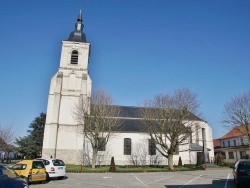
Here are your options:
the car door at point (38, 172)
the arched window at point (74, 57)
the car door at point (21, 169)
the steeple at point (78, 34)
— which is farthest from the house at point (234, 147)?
the car door at point (21, 169)

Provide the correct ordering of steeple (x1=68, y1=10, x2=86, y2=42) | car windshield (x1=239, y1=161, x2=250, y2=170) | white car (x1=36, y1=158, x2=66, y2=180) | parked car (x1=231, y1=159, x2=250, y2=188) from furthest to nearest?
steeple (x1=68, y1=10, x2=86, y2=42), white car (x1=36, y1=158, x2=66, y2=180), car windshield (x1=239, y1=161, x2=250, y2=170), parked car (x1=231, y1=159, x2=250, y2=188)

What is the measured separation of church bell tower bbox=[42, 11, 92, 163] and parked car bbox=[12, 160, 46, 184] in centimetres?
1781

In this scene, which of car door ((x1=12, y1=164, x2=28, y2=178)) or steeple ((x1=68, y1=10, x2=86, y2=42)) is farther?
steeple ((x1=68, y1=10, x2=86, y2=42))

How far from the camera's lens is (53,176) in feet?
52.8

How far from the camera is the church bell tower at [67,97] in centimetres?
3203

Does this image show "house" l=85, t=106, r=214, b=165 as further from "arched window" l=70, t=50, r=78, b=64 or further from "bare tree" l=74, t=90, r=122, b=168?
"arched window" l=70, t=50, r=78, b=64

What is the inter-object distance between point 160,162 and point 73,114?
16147 mm

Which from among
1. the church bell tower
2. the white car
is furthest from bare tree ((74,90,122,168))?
the white car

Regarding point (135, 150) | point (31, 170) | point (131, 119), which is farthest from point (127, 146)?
point (31, 170)

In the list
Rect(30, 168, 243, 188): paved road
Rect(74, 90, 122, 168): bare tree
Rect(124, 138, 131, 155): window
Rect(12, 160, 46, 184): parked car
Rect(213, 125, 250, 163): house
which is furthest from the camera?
Rect(213, 125, 250, 163): house

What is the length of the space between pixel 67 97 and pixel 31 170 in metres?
21.5

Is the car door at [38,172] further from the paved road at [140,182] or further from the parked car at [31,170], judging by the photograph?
the paved road at [140,182]

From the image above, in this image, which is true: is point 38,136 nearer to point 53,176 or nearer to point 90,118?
point 90,118

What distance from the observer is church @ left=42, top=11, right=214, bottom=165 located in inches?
1270
